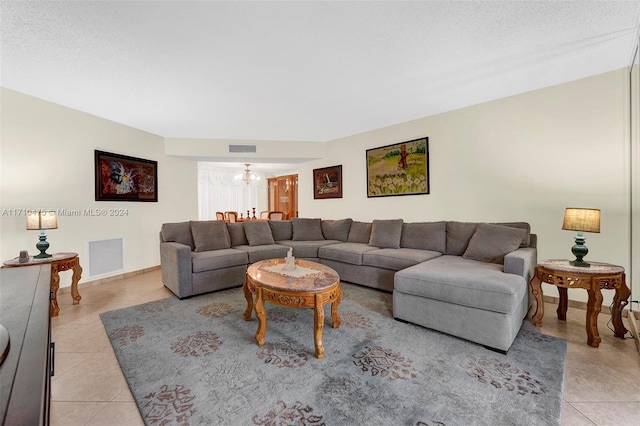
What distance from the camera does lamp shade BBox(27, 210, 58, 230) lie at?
275 centimetres

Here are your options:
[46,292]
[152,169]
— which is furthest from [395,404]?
[152,169]

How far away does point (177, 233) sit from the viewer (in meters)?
3.67

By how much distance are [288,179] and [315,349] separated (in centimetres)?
657

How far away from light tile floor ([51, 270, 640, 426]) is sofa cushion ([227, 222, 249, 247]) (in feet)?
6.13

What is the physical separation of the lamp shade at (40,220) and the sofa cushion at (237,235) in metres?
2.00

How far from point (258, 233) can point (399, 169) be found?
251cm

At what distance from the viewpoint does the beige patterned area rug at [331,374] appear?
55.1 inches

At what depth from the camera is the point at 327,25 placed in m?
1.92

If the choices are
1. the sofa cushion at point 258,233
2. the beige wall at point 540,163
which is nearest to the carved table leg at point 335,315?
the sofa cushion at point 258,233

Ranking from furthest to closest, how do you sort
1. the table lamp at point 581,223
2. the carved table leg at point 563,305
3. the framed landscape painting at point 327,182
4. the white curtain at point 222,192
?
the white curtain at point 222,192, the framed landscape painting at point 327,182, the carved table leg at point 563,305, the table lamp at point 581,223

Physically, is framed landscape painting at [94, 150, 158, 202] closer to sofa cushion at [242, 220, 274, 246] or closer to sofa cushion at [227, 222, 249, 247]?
sofa cushion at [227, 222, 249, 247]

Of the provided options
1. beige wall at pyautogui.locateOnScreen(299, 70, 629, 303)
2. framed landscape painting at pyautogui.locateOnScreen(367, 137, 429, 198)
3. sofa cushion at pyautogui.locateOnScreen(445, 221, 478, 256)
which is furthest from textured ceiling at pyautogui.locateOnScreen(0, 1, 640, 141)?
sofa cushion at pyautogui.locateOnScreen(445, 221, 478, 256)

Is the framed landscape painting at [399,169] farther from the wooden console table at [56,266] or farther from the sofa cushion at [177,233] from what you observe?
the wooden console table at [56,266]

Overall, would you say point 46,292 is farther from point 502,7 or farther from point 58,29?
point 502,7
